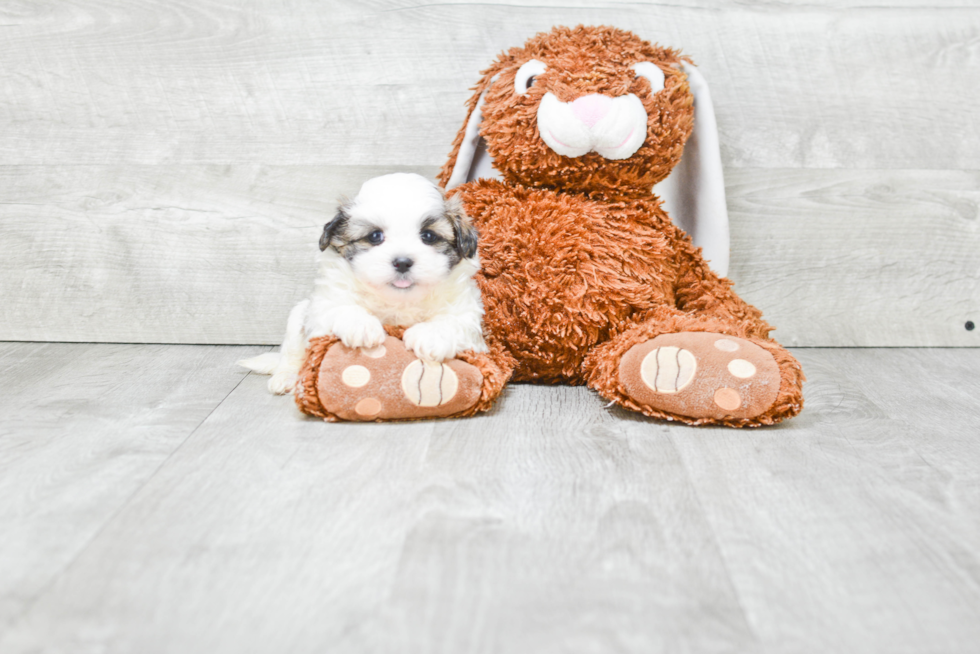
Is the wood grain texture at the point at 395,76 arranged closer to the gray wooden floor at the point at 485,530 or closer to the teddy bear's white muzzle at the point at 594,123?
the teddy bear's white muzzle at the point at 594,123

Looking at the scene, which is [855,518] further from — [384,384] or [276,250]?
[276,250]

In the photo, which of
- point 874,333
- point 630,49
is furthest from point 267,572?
point 874,333

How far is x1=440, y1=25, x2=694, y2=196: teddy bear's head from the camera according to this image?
4.15 ft

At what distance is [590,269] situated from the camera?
52.0 inches

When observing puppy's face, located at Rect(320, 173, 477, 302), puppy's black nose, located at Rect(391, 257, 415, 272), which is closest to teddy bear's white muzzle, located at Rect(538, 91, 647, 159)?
puppy's face, located at Rect(320, 173, 477, 302)

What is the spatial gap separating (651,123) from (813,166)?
0.56m

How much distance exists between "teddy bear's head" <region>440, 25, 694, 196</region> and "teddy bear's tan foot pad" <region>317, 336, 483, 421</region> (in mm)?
418

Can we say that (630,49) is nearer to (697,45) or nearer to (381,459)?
(697,45)

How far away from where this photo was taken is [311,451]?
1081 mm

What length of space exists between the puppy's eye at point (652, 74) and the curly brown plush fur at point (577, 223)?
0.05ft

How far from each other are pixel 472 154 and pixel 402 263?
0.41 m

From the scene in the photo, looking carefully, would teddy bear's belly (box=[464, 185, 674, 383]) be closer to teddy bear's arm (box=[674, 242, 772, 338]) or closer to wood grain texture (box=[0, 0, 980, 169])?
teddy bear's arm (box=[674, 242, 772, 338])

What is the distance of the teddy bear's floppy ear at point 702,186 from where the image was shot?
4.68 feet

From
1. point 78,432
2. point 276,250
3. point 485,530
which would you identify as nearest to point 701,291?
point 485,530
